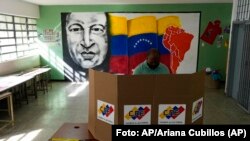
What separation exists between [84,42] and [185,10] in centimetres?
369

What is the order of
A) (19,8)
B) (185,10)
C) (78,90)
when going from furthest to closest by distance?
(185,10) → (78,90) → (19,8)

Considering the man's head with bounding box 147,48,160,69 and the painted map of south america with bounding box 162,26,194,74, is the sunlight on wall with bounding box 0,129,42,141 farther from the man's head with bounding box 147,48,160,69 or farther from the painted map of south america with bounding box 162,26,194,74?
the painted map of south america with bounding box 162,26,194,74

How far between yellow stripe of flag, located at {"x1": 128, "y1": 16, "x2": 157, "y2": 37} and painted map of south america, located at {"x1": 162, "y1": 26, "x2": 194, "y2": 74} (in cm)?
53

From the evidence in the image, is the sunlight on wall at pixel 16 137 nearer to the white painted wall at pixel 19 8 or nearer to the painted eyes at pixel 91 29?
the white painted wall at pixel 19 8

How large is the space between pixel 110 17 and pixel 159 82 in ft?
20.9

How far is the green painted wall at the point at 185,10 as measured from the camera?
24.4 feet

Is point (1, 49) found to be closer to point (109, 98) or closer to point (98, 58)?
point (98, 58)

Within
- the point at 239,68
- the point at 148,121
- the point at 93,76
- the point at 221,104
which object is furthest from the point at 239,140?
the point at 239,68

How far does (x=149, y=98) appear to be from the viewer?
1.54m

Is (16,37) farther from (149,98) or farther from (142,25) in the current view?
(149,98)

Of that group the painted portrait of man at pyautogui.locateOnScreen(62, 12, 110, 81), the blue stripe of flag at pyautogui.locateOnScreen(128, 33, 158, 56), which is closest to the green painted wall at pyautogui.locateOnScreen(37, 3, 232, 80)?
the painted portrait of man at pyautogui.locateOnScreen(62, 12, 110, 81)

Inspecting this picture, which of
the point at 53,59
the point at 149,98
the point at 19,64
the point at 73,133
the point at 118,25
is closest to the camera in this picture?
the point at 149,98

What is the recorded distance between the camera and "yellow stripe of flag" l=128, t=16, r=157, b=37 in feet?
24.7

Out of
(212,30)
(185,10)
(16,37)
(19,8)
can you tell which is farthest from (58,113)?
(212,30)
